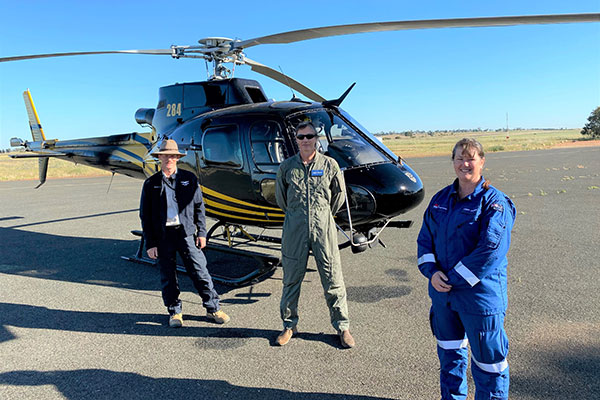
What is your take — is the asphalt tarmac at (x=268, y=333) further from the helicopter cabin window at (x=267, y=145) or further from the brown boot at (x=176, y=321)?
the helicopter cabin window at (x=267, y=145)

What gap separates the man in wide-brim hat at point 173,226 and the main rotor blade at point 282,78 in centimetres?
298

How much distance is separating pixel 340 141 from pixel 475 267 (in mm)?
3001

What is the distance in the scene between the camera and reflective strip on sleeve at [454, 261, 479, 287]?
7.36 feet

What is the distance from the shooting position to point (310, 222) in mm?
3496

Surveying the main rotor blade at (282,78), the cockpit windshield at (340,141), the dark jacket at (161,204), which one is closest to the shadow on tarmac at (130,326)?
the dark jacket at (161,204)

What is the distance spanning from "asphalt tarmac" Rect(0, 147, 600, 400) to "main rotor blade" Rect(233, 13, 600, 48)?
9.23 ft

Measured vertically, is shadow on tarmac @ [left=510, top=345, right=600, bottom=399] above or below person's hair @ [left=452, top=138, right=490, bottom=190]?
below

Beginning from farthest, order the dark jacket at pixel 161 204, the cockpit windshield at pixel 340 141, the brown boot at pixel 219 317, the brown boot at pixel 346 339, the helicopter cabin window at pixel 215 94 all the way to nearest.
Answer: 1. the helicopter cabin window at pixel 215 94
2. the cockpit windshield at pixel 340 141
3. the brown boot at pixel 219 317
4. the dark jacket at pixel 161 204
5. the brown boot at pixel 346 339

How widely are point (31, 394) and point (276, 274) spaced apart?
10.6ft

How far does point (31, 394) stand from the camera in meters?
3.00

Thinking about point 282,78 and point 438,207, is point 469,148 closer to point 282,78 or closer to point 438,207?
point 438,207

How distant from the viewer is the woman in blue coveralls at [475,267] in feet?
7.38

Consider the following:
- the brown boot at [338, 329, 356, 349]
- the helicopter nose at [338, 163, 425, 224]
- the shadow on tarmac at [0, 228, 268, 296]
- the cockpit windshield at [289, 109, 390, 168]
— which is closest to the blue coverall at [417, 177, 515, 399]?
the brown boot at [338, 329, 356, 349]

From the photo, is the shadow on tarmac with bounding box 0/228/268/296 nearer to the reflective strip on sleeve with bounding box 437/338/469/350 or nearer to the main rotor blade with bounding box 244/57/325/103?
the reflective strip on sleeve with bounding box 437/338/469/350
